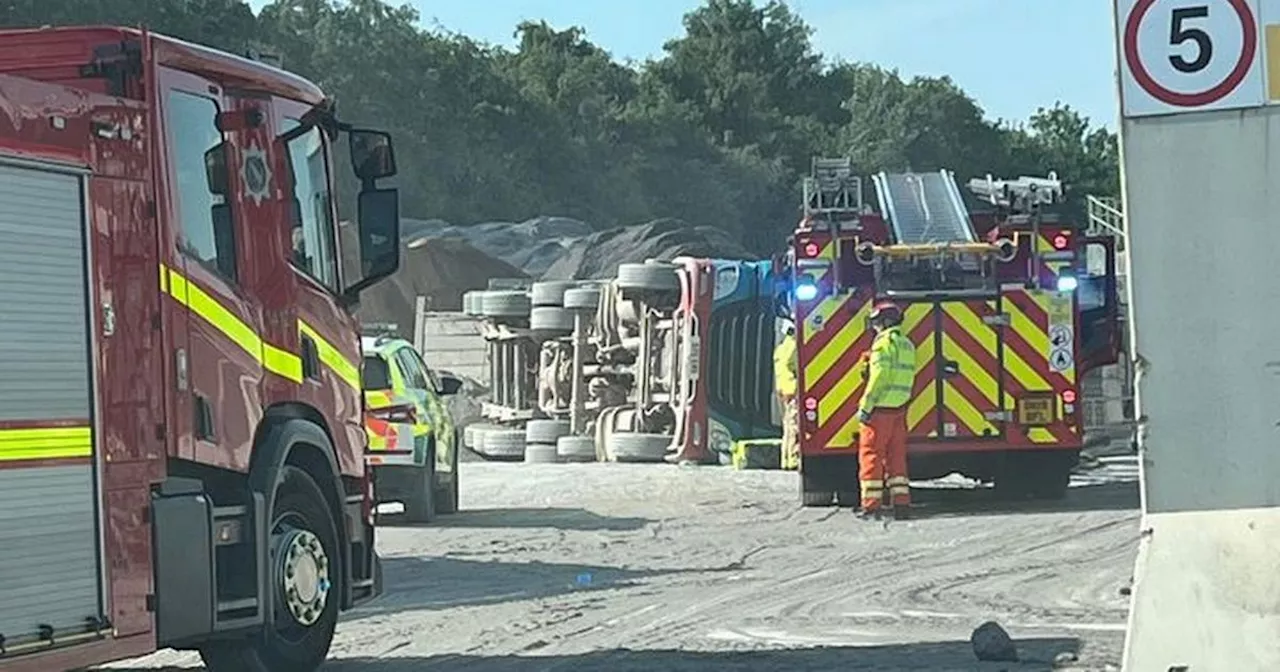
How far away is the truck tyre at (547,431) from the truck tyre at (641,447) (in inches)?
70.8

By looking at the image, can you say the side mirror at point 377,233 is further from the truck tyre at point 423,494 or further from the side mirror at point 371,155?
the truck tyre at point 423,494

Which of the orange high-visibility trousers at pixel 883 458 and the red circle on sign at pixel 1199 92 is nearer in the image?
the red circle on sign at pixel 1199 92

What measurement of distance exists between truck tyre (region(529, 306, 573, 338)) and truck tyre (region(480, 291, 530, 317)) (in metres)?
0.64

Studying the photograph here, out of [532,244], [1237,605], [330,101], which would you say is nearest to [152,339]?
[330,101]

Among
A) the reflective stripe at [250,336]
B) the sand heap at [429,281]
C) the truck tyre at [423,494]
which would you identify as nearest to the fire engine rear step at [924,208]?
the truck tyre at [423,494]

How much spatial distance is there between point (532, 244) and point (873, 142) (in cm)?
3548

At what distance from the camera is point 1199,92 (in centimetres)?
542

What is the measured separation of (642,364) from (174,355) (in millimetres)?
16528

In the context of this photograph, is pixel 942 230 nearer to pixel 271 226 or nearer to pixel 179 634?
pixel 271 226

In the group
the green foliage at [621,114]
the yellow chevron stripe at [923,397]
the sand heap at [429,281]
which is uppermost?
the green foliage at [621,114]

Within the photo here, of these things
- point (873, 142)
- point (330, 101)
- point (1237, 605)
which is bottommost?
point (1237, 605)

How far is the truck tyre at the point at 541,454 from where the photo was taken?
26031mm

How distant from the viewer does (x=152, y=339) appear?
27.2 ft

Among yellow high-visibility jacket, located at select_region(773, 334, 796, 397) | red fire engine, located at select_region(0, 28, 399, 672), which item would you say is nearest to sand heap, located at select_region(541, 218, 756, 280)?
yellow high-visibility jacket, located at select_region(773, 334, 796, 397)
